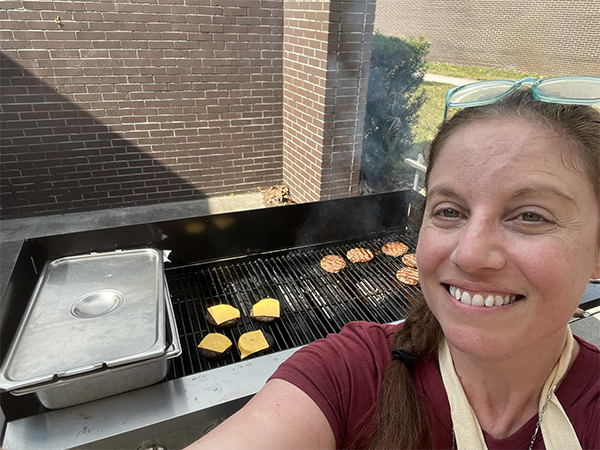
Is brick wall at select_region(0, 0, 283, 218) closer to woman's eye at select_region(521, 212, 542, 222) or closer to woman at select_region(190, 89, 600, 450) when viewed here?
woman at select_region(190, 89, 600, 450)

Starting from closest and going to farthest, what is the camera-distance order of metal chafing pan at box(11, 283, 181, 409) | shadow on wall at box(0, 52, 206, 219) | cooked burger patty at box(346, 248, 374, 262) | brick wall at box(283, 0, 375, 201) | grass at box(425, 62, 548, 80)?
metal chafing pan at box(11, 283, 181, 409) → cooked burger patty at box(346, 248, 374, 262) → brick wall at box(283, 0, 375, 201) → shadow on wall at box(0, 52, 206, 219) → grass at box(425, 62, 548, 80)

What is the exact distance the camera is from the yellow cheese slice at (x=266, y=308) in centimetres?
265

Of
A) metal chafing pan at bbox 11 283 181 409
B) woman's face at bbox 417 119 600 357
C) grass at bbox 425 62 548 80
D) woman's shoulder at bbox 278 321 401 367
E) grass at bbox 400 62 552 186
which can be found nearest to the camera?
woman's face at bbox 417 119 600 357

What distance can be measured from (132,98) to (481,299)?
5765mm

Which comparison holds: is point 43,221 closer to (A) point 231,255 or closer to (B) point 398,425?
(A) point 231,255

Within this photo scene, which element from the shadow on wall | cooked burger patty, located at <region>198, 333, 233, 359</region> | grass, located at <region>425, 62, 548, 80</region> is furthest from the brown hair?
grass, located at <region>425, 62, 548, 80</region>

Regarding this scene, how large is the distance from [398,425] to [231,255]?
7.31 feet

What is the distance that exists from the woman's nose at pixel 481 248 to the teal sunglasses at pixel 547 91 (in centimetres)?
43

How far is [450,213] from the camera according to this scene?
121 centimetres

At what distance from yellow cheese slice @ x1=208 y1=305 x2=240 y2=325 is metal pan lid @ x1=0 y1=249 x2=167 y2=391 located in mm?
436

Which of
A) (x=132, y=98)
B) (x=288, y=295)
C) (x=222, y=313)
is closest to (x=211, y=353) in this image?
(x=222, y=313)

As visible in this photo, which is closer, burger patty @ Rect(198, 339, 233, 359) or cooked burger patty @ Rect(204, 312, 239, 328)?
burger patty @ Rect(198, 339, 233, 359)

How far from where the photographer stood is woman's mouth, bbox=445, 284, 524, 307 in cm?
108

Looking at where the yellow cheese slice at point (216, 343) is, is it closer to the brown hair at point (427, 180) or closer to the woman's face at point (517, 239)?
→ the brown hair at point (427, 180)
